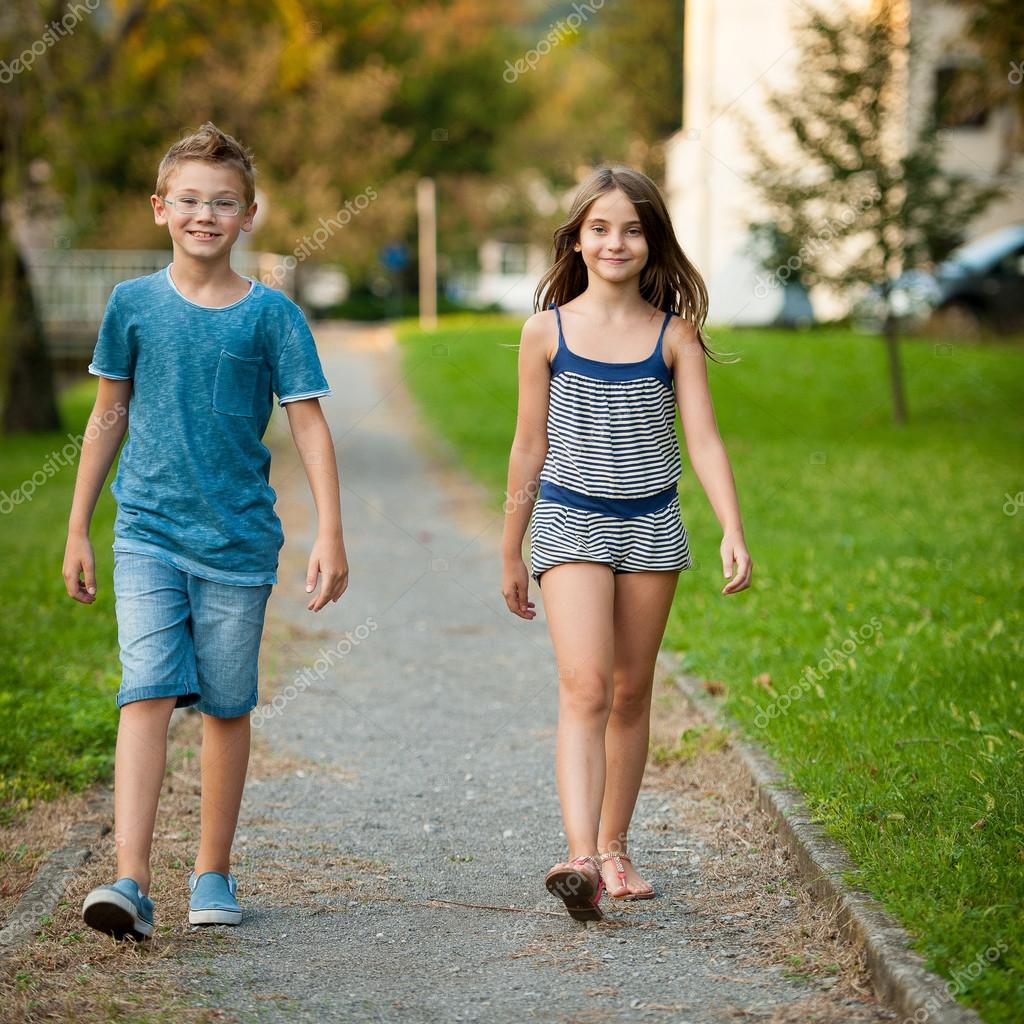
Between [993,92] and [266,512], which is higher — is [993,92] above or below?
above

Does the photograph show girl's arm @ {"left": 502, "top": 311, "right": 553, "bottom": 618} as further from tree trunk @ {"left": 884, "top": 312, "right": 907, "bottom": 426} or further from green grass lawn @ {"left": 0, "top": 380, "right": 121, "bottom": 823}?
tree trunk @ {"left": 884, "top": 312, "right": 907, "bottom": 426}

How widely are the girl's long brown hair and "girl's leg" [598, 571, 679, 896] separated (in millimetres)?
668

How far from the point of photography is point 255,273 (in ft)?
72.9

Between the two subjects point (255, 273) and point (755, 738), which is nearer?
point (755, 738)

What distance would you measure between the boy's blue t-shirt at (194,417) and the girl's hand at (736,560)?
3.66 ft

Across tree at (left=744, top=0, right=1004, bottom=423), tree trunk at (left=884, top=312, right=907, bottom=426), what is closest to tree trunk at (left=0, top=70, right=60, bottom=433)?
tree at (left=744, top=0, right=1004, bottom=423)

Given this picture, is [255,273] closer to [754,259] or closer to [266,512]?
[754,259]

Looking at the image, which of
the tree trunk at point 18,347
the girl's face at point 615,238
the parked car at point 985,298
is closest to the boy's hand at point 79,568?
the girl's face at point 615,238

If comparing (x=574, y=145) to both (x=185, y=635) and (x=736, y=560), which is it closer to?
(x=736, y=560)

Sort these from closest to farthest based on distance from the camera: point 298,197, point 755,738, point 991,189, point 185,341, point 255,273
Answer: point 185,341
point 755,738
point 991,189
point 255,273
point 298,197

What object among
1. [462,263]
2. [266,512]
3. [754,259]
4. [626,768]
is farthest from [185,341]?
[462,263]

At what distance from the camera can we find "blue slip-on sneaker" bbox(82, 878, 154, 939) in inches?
137

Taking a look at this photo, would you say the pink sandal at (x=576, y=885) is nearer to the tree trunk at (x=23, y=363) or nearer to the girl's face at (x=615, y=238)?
the girl's face at (x=615, y=238)

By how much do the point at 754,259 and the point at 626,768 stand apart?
12.9 metres
